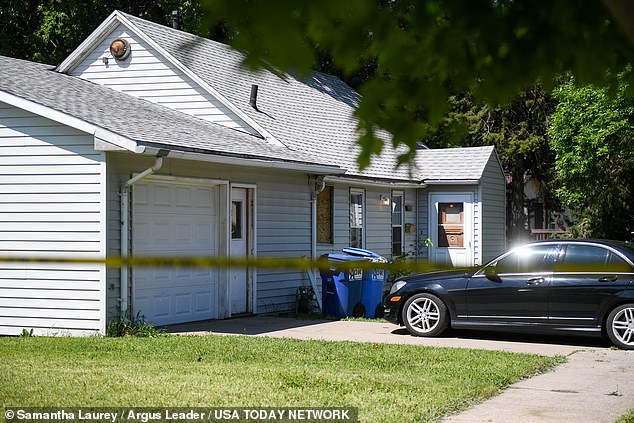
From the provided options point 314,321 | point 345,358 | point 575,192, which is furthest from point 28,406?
point 575,192

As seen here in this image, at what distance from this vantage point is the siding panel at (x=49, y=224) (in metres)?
13.8

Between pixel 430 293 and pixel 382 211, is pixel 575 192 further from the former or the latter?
pixel 430 293

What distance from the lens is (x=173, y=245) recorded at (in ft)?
51.2

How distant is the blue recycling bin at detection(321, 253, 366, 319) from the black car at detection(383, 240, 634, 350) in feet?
10.9

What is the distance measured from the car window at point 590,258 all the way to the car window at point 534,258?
19 centimetres

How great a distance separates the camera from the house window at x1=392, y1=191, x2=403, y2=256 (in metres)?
23.9

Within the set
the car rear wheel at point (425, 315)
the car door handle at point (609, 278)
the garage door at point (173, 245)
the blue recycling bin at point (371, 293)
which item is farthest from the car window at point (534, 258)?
the garage door at point (173, 245)

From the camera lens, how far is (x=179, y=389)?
29.7 feet

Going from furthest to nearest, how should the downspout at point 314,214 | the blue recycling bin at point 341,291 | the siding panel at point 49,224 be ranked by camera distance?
the downspout at point 314,214 < the blue recycling bin at point 341,291 < the siding panel at point 49,224

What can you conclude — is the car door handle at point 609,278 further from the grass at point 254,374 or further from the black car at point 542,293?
the grass at point 254,374

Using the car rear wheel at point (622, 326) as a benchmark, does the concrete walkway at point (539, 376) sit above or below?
below

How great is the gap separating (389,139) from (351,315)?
14.6 m

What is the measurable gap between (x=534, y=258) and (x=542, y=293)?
52 centimetres

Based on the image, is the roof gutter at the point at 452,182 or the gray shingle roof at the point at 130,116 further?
the roof gutter at the point at 452,182
